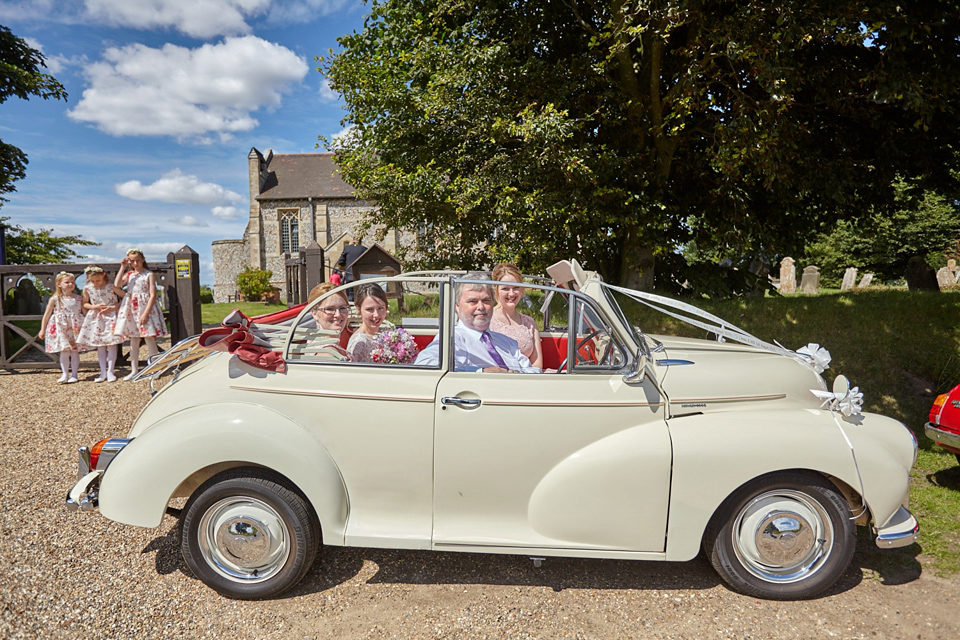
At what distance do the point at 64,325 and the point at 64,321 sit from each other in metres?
0.07

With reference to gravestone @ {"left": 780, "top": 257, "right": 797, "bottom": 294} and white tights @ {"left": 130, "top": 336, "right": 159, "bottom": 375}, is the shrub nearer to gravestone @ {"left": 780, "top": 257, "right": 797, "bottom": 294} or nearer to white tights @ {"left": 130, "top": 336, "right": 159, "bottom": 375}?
white tights @ {"left": 130, "top": 336, "right": 159, "bottom": 375}

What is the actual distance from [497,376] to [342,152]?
9.80 meters

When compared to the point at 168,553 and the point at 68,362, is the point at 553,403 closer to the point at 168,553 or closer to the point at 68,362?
the point at 168,553

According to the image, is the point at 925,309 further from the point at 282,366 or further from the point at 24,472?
the point at 24,472

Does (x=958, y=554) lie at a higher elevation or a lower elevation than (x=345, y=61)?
lower

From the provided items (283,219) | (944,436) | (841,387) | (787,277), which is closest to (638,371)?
(841,387)

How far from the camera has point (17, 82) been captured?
1606 centimetres

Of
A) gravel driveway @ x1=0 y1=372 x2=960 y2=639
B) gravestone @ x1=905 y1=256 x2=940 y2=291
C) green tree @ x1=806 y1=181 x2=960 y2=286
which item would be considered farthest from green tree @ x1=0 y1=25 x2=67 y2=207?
green tree @ x1=806 y1=181 x2=960 y2=286

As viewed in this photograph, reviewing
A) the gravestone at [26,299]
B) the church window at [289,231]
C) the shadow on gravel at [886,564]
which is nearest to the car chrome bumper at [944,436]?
the shadow on gravel at [886,564]

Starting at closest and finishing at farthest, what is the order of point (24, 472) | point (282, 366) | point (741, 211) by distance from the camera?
point (282, 366) < point (24, 472) < point (741, 211)

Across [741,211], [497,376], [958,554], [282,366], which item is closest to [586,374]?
[497,376]

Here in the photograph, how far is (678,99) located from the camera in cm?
820

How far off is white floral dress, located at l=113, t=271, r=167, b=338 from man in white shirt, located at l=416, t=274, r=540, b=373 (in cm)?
718

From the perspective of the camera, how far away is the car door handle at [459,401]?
9.96 ft
